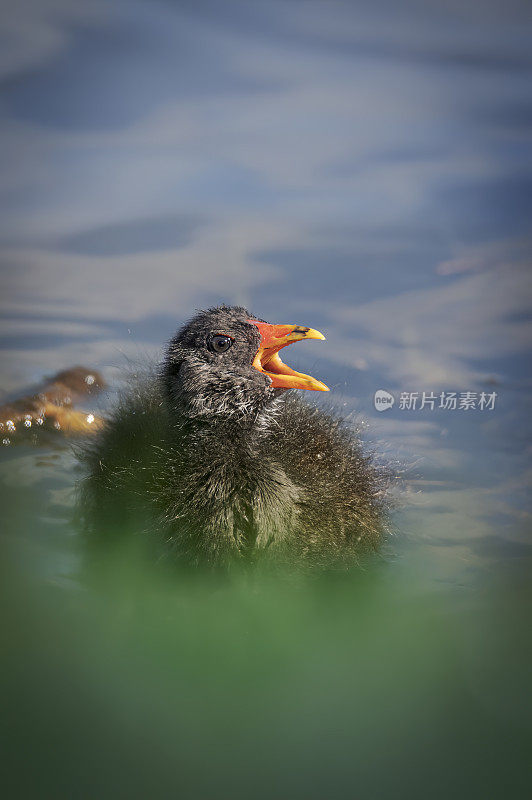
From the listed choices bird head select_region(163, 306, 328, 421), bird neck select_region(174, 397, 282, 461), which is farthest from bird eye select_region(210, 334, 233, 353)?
bird neck select_region(174, 397, 282, 461)

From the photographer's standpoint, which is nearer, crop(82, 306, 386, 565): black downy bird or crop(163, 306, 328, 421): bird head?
crop(82, 306, 386, 565): black downy bird

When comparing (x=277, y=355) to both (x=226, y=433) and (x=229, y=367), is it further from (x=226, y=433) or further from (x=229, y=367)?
(x=226, y=433)

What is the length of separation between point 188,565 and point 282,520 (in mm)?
310

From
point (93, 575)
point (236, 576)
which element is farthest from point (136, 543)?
point (236, 576)

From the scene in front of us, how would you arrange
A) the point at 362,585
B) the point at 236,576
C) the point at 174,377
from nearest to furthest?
1. the point at 236,576
2. the point at 362,585
3. the point at 174,377

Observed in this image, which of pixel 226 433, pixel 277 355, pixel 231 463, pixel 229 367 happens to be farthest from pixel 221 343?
pixel 231 463

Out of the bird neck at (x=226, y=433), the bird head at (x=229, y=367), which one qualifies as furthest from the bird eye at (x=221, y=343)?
the bird neck at (x=226, y=433)

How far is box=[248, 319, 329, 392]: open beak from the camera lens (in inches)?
87.4

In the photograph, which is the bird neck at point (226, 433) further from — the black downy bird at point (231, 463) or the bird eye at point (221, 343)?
the bird eye at point (221, 343)

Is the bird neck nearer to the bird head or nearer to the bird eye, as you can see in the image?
the bird head

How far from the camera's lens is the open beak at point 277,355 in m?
2.22

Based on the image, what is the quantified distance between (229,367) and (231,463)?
0.33 meters

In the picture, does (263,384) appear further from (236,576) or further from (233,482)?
(236,576)

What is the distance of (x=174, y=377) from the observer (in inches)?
93.7
